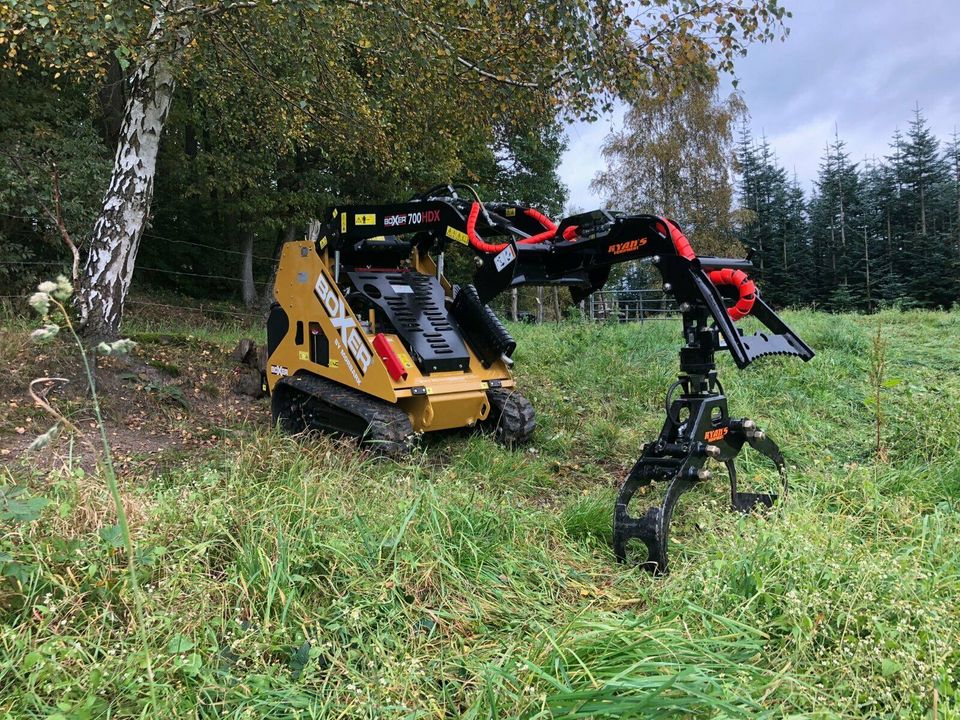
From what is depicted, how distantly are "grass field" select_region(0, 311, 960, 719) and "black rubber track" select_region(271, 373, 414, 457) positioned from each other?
32.8 inches

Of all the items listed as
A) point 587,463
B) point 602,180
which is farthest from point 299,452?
point 602,180

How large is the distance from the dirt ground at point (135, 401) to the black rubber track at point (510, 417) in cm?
203

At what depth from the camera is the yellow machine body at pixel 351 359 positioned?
4897 millimetres

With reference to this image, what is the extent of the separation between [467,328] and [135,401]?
3.00 meters

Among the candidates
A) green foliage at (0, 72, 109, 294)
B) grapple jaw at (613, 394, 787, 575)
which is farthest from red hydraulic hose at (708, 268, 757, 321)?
Result: green foliage at (0, 72, 109, 294)

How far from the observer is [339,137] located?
812cm

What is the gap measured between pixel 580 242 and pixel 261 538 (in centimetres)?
238

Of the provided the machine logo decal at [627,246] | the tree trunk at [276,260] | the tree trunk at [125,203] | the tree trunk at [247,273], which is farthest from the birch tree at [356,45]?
the tree trunk at [247,273]

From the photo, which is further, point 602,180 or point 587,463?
point 602,180

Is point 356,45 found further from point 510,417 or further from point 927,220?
point 927,220

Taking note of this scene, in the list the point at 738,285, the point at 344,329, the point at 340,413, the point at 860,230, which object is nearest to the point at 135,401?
the point at 340,413

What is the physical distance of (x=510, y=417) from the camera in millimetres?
5250

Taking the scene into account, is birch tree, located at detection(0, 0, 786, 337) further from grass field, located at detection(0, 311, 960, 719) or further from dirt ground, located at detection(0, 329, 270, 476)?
grass field, located at detection(0, 311, 960, 719)

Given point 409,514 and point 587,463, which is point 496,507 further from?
point 587,463
